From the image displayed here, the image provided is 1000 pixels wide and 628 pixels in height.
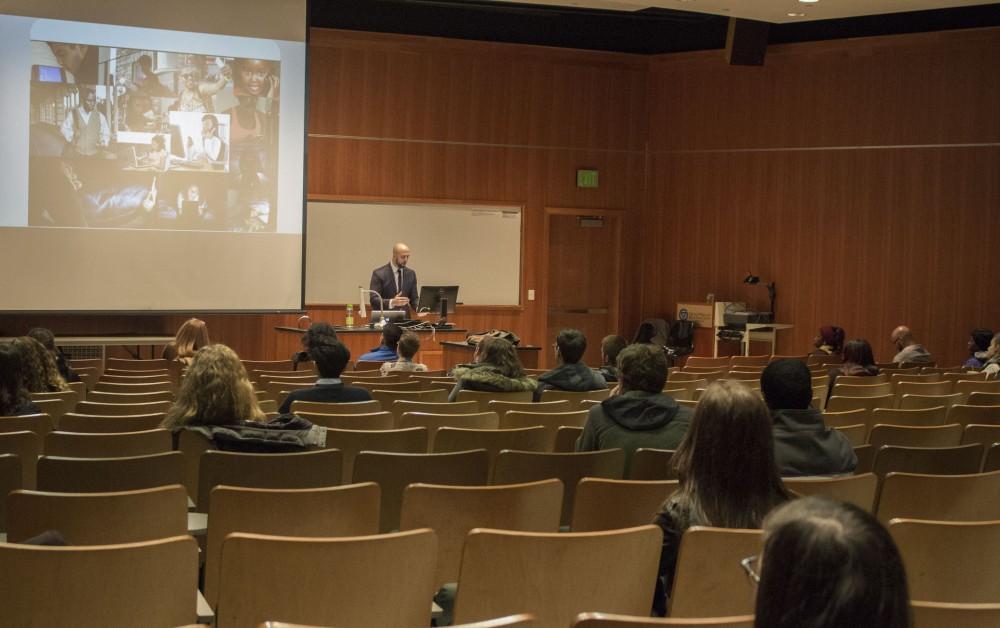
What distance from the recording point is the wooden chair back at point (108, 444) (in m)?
4.13

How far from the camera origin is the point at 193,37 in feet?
38.1

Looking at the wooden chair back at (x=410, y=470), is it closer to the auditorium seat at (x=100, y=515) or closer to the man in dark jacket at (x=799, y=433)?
the auditorium seat at (x=100, y=515)

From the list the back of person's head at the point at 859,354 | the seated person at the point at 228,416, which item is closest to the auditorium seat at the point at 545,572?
the seated person at the point at 228,416

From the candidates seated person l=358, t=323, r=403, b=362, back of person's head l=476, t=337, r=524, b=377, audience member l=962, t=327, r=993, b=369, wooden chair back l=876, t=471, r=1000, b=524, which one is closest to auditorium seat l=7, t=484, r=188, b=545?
wooden chair back l=876, t=471, r=1000, b=524

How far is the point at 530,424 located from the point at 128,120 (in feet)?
25.4

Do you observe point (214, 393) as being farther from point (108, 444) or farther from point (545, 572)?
point (545, 572)

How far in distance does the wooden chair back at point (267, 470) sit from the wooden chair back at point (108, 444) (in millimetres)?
468

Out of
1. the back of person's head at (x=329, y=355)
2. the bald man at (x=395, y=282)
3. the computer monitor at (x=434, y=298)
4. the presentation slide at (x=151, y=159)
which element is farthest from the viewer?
the bald man at (x=395, y=282)

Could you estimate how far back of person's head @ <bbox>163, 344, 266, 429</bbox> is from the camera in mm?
4223

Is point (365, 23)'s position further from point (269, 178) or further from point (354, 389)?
point (354, 389)

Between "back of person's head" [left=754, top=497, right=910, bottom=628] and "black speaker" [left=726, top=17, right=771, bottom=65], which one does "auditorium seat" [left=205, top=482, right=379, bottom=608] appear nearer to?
"back of person's head" [left=754, top=497, right=910, bottom=628]

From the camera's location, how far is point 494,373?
260 inches

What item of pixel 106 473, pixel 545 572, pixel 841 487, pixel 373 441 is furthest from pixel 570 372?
pixel 545 572

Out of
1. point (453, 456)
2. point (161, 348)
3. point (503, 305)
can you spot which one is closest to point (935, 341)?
point (503, 305)
